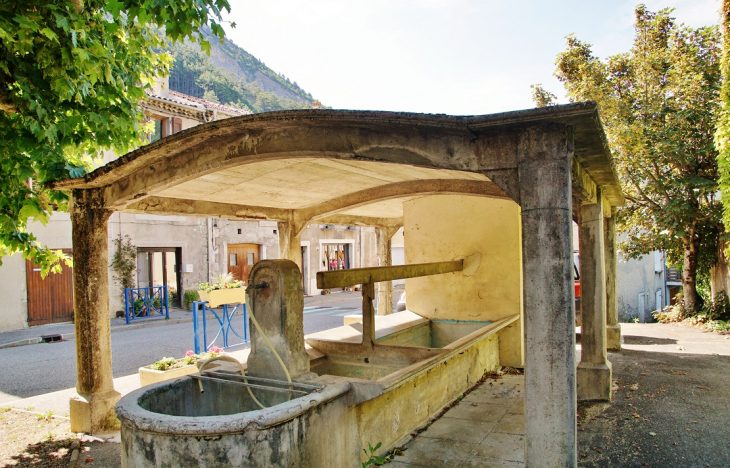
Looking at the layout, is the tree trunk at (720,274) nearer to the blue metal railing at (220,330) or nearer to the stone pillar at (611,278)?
the stone pillar at (611,278)

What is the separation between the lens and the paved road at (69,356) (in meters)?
8.54

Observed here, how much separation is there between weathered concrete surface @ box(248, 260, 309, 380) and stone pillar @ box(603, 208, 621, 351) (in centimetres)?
665

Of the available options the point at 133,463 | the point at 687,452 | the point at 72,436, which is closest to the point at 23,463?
the point at 72,436

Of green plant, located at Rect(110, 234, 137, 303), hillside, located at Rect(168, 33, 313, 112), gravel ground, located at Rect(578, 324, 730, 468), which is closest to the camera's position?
gravel ground, located at Rect(578, 324, 730, 468)

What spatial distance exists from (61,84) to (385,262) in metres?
7.77

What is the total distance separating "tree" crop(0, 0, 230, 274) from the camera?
15.5 feet

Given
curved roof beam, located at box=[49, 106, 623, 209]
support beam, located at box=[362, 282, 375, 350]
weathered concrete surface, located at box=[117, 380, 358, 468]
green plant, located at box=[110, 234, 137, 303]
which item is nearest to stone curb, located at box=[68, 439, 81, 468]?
weathered concrete surface, located at box=[117, 380, 358, 468]

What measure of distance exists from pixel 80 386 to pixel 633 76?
14122mm

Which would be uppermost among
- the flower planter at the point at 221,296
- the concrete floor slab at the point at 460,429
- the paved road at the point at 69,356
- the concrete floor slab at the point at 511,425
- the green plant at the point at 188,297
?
the flower planter at the point at 221,296

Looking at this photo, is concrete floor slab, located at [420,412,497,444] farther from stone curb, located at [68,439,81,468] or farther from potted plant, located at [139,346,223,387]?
stone curb, located at [68,439,81,468]

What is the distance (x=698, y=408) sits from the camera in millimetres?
6074

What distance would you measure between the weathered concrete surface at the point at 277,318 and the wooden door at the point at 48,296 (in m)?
12.7

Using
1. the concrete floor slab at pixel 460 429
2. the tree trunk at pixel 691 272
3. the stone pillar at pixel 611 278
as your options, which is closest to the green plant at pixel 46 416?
the concrete floor slab at pixel 460 429

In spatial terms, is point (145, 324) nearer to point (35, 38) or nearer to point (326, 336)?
point (326, 336)
